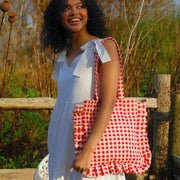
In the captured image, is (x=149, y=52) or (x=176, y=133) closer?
(x=176, y=133)

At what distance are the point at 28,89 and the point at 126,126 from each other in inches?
96.7

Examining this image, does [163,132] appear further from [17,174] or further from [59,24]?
[59,24]

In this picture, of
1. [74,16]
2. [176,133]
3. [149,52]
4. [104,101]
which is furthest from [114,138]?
[149,52]

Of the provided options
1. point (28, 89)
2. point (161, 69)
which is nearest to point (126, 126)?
point (28, 89)

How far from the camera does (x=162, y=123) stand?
2740 millimetres

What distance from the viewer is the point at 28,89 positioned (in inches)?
137

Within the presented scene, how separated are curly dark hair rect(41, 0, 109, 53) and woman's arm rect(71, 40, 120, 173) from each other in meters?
0.28

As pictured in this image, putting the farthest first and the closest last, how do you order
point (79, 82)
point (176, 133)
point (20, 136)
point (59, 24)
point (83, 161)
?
1. point (20, 136)
2. point (176, 133)
3. point (59, 24)
4. point (79, 82)
5. point (83, 161)

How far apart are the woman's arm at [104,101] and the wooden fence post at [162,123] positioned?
1.60 m

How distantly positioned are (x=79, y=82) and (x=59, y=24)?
0.45 meters

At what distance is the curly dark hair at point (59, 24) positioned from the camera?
143cm

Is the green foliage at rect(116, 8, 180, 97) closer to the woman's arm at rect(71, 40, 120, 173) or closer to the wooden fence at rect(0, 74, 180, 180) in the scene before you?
the wooden fence at rect(0, 74, 180, 180)

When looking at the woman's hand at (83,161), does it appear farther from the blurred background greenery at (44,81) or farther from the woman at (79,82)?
the blurred background greenery at (44,81)

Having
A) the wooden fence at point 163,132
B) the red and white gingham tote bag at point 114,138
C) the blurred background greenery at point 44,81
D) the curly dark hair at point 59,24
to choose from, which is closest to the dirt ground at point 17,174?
the blurred background greenery at point 44,81
